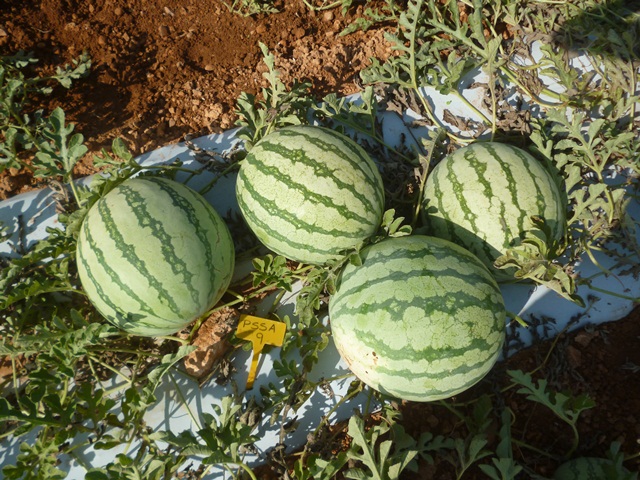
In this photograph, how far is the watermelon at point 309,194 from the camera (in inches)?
79.4

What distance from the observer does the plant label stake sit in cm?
238

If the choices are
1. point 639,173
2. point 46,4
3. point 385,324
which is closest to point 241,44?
point 46,4

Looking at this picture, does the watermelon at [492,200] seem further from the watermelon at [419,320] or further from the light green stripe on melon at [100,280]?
the light green stripe on melon at [100,280]

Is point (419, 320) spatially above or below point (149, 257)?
below

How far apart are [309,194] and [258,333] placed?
79 centimetres

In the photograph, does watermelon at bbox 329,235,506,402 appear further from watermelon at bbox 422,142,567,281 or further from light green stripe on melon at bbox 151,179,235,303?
light green stripe on melon at bbox 151,179,235,303

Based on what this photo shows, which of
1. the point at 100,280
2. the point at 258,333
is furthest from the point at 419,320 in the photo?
the point at 100,280

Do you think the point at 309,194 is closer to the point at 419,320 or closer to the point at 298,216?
the point at 298,216

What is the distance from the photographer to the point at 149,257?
77.2 inches

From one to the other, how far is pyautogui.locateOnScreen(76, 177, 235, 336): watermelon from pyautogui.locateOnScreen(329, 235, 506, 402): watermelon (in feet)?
2.00

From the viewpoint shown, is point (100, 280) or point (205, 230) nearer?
point (100, 280)

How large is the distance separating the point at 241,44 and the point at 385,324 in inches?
85.1

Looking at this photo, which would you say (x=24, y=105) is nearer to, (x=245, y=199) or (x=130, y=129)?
(x=130, y=129)

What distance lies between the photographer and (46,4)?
317 centimetres
